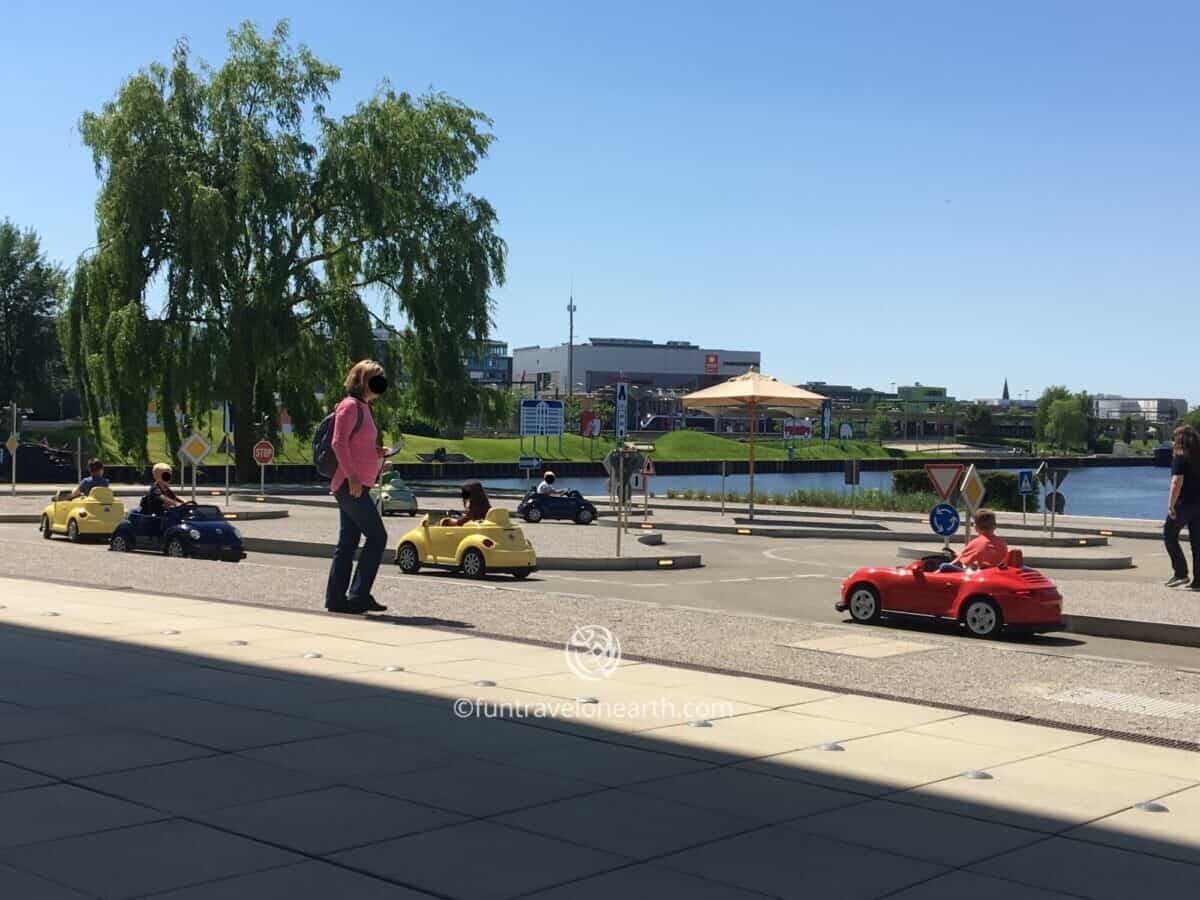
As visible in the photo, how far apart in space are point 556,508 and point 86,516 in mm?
14551

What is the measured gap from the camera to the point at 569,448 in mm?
121188

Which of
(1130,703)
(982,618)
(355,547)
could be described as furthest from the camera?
(982,618)

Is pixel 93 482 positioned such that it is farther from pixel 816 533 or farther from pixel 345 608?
pixel 816 533

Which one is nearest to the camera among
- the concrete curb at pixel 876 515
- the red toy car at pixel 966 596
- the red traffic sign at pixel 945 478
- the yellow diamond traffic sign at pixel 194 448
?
the red toy car at pixel 966 596

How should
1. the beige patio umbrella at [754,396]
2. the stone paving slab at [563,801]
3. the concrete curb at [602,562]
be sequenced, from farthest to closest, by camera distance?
the beige patio umbrella at [754,396] < the concrete curb at [602,562] < the stone paving slab at [563,801]

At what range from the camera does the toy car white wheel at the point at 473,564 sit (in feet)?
66.3

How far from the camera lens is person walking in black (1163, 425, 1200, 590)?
1936 cm

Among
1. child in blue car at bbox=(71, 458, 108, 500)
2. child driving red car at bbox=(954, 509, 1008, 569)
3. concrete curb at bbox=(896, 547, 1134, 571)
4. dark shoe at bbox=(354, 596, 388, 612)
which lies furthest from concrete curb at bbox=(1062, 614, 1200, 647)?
child in blue car at bbox=(71, 458, 108, 500)

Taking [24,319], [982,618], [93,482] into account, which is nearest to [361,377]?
[982,618]

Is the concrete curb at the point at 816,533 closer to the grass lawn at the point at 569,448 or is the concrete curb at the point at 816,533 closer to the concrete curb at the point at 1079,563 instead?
the concrete curb at the point at 1079,563

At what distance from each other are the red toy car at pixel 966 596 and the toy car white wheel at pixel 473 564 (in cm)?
594

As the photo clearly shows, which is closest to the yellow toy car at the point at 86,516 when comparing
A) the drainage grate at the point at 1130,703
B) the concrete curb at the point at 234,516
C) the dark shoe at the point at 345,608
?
the concrete curb at the point at 234,516

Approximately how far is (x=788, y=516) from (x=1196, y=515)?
23813mm

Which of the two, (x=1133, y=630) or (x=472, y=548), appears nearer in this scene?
(x=1133, y=630)
